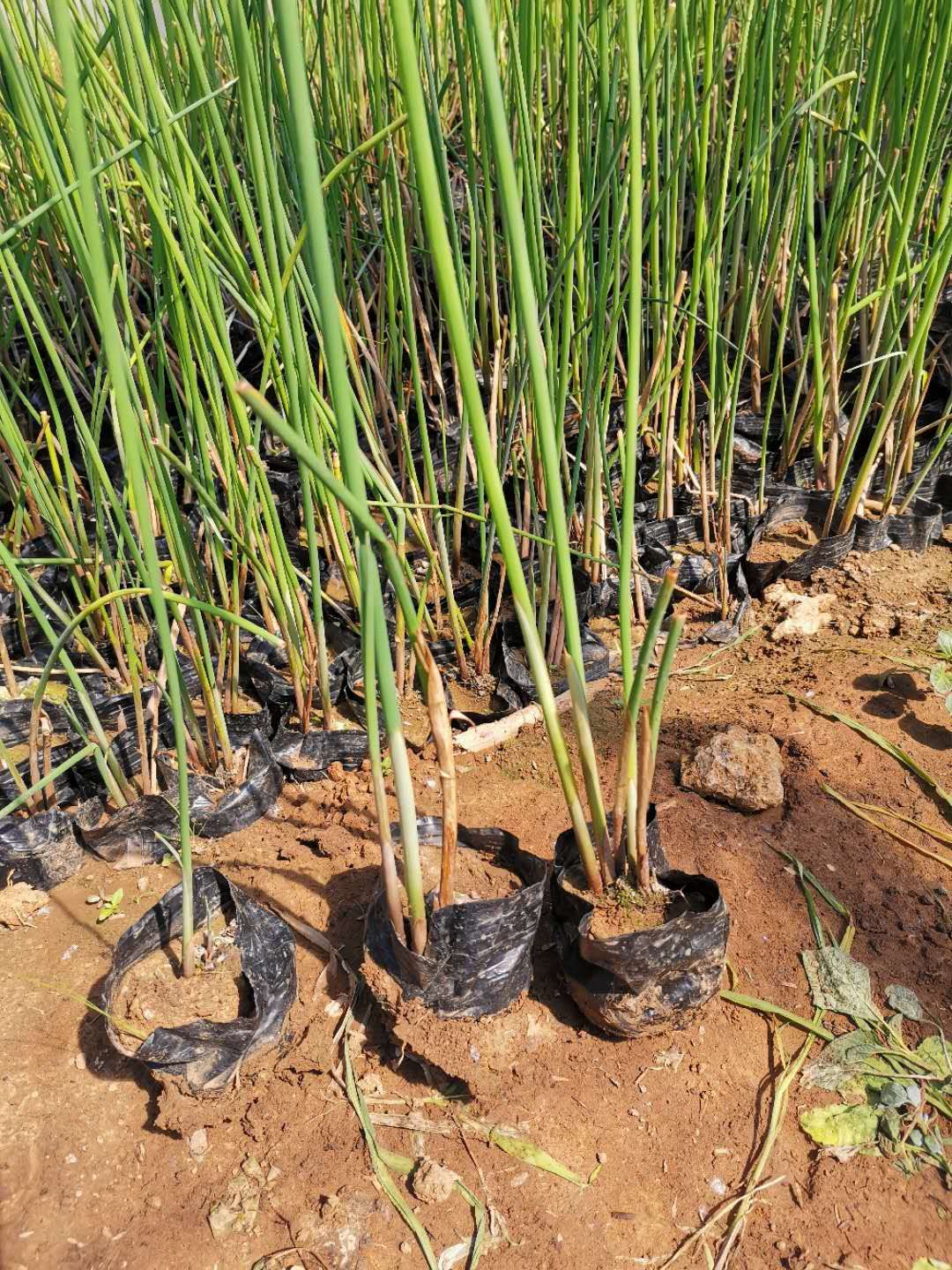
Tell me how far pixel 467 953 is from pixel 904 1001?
0.49 m

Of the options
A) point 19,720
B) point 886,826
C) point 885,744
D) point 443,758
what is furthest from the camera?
point 19,720

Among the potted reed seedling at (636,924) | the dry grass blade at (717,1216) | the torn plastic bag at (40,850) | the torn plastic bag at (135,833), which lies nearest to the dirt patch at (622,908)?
the potted reed seedling at (636,924)

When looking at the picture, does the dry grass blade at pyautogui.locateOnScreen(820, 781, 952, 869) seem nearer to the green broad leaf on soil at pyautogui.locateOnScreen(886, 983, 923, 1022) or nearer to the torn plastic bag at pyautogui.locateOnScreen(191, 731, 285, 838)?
the green broad leaf on soil at pyautogui.locateOnScreen(886, 983, 923, 1022)

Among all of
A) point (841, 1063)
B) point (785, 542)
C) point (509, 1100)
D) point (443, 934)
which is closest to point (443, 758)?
point (443, 934)

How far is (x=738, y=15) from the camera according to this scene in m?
2.13

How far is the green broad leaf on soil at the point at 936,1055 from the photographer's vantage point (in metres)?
0.89

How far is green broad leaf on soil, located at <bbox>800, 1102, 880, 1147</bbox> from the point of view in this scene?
85 cm

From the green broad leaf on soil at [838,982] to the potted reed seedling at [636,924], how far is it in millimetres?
142

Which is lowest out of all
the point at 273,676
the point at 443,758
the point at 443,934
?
the point at 273,676

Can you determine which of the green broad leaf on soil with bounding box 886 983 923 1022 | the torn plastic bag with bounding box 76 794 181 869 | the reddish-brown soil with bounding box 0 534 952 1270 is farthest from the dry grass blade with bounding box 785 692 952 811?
the torn plastic bag with bounding box 76 794 181 869

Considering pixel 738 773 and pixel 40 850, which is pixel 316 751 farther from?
pixel 738 773

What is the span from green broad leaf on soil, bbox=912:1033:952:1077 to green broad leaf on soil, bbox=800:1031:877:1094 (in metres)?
0.05

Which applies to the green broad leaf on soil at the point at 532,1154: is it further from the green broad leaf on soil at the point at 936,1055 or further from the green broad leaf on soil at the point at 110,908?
the green broad leaf on soil at the point at 110,908

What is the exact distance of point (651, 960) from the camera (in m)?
0.87
